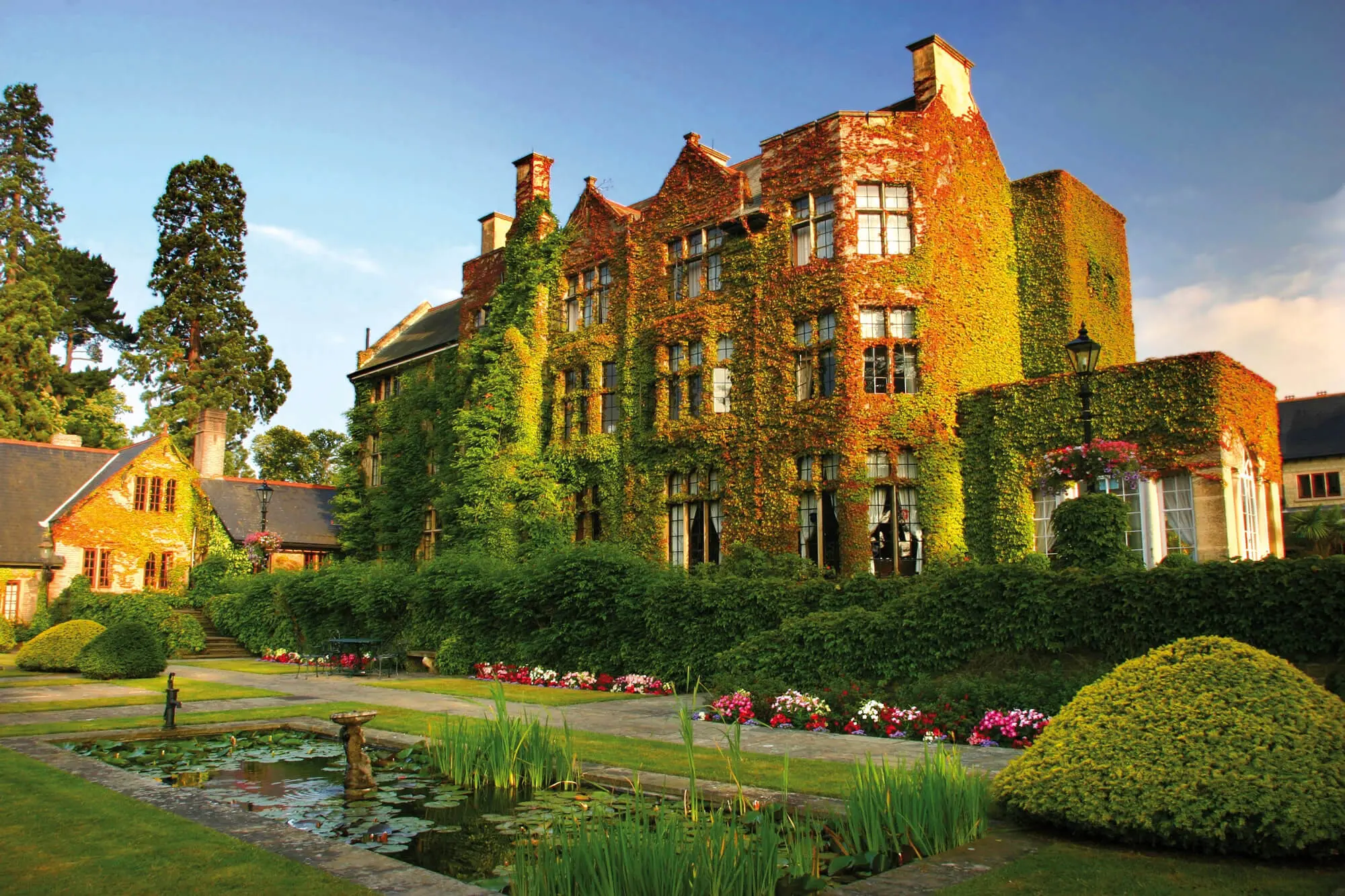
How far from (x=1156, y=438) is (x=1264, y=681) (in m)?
17.1

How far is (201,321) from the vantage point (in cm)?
5700

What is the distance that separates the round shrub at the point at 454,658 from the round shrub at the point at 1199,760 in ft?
61.9

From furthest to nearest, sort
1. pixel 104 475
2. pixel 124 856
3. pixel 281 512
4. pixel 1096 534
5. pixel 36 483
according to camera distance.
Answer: pixel 281 512 → pixel 104 475 → pixel 36 483 → pixel 1096 534 → pixel 124 856

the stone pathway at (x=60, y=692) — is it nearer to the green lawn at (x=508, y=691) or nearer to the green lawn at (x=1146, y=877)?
the green lawn at (x=508, y=691)

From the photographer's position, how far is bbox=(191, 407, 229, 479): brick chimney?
4522cm

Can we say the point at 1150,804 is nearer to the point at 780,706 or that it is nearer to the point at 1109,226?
the point at 780,706

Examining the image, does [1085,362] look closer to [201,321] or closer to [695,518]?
[695,518]

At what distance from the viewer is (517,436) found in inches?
1280

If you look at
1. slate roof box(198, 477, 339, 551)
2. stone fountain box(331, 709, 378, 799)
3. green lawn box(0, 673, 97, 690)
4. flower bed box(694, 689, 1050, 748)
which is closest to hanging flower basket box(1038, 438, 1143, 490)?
flower bed box(694, 689, 1050, 748)

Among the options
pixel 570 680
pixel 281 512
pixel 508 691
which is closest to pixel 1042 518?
pixel 570 680

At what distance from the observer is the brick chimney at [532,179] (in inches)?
1352

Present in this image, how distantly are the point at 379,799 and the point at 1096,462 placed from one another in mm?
12146

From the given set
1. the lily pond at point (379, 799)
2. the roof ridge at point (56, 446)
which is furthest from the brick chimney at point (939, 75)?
the roof ridge at point (56, 446)

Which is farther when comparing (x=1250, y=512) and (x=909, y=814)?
(x=1250, y=512)
